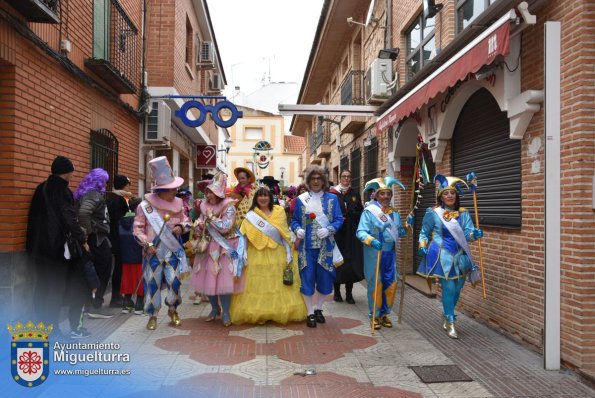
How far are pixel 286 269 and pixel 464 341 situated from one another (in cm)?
224

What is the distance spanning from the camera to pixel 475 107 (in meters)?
6.96

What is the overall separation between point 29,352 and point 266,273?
3094mm

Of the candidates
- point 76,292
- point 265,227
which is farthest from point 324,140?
point 76,292

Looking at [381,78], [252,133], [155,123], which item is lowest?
[155,123]

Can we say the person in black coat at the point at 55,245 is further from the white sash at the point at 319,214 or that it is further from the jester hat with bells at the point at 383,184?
the jester hat with bells at the point at 383,184

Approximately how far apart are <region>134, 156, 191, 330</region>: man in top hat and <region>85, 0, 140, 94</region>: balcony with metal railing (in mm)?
2819

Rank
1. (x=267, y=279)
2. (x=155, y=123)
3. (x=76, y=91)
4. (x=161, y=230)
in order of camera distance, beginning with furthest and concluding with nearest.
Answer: (x=155, y=123), (x=76, y=91), (x=267, y=279), (x=161, y=230)

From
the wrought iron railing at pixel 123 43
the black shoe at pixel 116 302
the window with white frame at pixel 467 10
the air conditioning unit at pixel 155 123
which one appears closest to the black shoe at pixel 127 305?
the black shoe at pixel 116 302

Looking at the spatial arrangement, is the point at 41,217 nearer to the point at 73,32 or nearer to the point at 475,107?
the point at 73,32

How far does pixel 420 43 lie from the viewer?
31.2 feet

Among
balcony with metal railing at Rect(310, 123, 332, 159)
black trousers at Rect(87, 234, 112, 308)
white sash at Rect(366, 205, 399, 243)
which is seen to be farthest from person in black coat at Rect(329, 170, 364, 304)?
balcony with metal railing at Rect(310, 123, 332, 159)

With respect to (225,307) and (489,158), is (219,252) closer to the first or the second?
(225,307)

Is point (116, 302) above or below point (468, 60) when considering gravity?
below

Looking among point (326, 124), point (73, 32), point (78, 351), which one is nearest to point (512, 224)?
point (78, 351)
